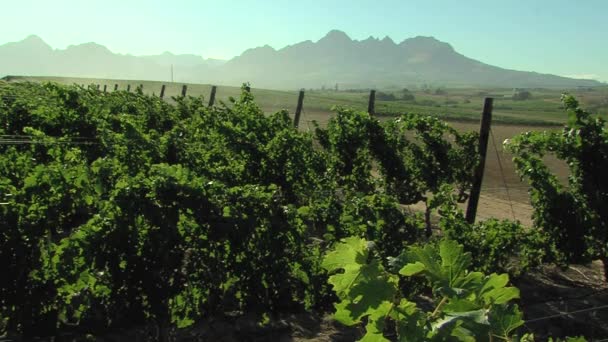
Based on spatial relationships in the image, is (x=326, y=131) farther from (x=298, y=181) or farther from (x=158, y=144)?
(x=158, y=144)

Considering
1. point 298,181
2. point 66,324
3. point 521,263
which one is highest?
point 298,181

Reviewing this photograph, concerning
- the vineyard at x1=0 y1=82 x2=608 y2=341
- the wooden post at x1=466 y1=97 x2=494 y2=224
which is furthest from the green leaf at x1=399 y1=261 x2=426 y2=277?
the wooden post at x1=466 y1=97 x2=494 y2=224

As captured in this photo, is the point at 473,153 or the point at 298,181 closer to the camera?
the point at 298,181

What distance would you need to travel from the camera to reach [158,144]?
604 cm

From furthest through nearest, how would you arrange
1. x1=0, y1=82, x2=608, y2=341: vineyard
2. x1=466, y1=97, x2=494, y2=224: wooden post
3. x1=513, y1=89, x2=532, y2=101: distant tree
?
x1=513, y1=89, x2=532, y2=101: distant tree → x1=466, y1=97, x2=494, y2=224: wooden post → x1=0, y1=82, x2=608, y2=341: vineyard

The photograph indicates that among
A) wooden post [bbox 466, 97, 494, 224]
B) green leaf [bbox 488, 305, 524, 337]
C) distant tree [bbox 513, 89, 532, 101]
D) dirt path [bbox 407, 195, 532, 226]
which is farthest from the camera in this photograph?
distant tree [bbox 513, 89, 532, 101]

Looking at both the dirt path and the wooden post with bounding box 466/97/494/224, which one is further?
the dirt path

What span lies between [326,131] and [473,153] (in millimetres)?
2440

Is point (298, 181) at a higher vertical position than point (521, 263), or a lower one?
higher

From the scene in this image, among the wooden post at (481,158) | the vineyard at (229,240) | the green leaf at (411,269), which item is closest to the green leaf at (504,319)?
the vineyard at (229,240)

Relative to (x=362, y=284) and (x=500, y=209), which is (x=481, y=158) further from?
(x=362, y=284)

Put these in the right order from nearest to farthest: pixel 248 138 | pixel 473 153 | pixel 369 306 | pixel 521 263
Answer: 1. pixel 369 306
2. pixel 521 263
3. pixel 248 138
4. pixel 473 153

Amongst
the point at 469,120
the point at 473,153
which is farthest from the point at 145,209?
the point at 469,120

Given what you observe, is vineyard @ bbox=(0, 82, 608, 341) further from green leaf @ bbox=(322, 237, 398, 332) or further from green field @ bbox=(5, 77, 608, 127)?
green field @ bbox=(5, 77, 608, 127)
